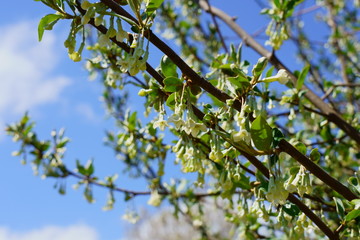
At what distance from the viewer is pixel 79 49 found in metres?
1.32

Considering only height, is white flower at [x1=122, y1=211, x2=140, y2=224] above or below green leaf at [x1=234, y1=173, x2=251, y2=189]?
above

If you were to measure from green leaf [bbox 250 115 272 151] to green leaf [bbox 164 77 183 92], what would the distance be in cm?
25

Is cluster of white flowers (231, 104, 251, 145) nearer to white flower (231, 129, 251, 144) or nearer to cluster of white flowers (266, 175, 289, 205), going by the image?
white flower (231, 129, 251, 144)

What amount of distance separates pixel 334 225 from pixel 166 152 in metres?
1.23

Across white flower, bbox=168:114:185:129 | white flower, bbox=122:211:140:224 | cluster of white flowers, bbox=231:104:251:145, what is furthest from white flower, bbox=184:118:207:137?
white flower, bbox=122:211:140:224

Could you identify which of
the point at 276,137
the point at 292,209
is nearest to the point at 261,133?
the point at 276,137

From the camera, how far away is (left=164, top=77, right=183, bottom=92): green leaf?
1207 millimetres

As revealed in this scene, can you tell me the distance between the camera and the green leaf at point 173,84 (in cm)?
121

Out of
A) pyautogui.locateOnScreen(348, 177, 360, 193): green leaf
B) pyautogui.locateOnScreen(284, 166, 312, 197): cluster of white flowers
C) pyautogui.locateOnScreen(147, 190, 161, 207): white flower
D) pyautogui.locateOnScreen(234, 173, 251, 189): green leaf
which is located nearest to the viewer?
pyautogui.locateOnScreen(284, 166, 312, 197): cluster of white flowers

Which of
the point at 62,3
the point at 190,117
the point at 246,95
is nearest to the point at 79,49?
the point at 62,3

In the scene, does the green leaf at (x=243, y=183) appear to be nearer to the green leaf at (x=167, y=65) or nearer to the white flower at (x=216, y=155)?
Answer: the white flower at (x=216, y=155)

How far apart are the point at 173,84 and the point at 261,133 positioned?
30 cm

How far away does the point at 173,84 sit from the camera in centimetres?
123

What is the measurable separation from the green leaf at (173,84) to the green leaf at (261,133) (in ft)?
0.82
